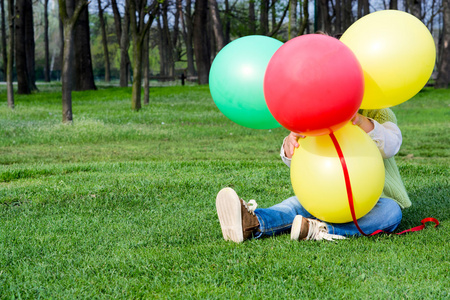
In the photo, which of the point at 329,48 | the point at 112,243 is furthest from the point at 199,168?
the point at 329,48

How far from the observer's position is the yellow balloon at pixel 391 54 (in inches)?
105

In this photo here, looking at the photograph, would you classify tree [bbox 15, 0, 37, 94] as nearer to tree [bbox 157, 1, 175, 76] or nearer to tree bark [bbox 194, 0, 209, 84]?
tree bark [bbox 194, 0, 209, 84]

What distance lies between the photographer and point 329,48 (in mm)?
2469

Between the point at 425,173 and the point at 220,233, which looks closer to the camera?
the point at 220,233

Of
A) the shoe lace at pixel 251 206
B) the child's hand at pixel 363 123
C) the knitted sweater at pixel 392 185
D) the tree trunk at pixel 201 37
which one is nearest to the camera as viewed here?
the child's hand at pixel 363 123

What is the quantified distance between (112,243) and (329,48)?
1.72 m

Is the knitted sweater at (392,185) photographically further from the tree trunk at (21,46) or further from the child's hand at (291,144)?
the tree trunk at (21,46)

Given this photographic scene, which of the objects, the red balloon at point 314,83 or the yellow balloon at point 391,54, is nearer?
the red balloon at point 314,83

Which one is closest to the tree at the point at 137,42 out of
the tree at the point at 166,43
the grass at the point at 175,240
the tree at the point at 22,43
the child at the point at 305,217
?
the grass at the point at 175,240

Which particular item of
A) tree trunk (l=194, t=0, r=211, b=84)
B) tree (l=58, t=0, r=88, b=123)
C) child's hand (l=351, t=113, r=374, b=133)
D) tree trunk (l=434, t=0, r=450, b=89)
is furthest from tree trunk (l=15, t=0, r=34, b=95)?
tree trunk (l=434, t=0, r=450, b=89)

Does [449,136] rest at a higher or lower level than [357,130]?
lower

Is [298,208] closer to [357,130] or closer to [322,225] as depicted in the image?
[322,225]

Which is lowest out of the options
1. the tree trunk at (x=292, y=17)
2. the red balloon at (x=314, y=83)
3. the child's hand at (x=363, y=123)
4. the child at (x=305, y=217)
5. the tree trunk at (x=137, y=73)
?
the child at (x=305, y=217)

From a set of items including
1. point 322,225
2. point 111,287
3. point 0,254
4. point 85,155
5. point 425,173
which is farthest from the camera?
point 85,155
